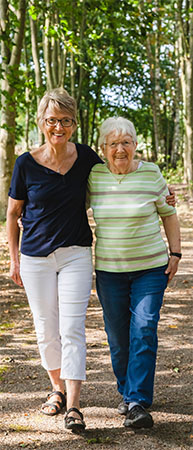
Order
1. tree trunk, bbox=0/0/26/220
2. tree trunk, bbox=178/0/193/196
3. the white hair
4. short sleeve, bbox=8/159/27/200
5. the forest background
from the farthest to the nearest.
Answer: tree trunk, bbox=178/0/193/196, tree trunk, bbox=0/0/26/220, the forest background, short sleeve, bbox=8/159/27/200, the white hair

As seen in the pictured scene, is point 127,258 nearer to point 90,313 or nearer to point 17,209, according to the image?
point 17,209

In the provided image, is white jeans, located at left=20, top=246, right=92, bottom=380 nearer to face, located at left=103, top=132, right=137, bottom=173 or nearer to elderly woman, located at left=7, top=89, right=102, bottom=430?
elderly woman, located at left=7, top=89, right=102, bottom=430

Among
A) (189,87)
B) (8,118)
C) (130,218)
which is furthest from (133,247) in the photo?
(189,87)

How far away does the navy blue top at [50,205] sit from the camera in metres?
3.84

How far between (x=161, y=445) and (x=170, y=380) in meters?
1.25

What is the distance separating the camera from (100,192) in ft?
12.7

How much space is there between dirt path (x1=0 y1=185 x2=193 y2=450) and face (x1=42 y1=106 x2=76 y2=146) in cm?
184

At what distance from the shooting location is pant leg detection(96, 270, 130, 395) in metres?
3.91

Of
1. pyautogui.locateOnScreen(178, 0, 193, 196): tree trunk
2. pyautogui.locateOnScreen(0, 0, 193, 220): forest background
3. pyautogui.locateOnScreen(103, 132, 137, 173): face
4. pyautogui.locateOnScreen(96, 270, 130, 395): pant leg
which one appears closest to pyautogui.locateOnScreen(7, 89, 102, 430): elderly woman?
pyautogui.locateOnScreen(96, 270, 130, 395): pant leg

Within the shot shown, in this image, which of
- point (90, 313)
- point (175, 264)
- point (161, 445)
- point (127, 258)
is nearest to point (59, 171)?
point (127, 258)

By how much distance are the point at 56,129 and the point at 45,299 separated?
3.62ft

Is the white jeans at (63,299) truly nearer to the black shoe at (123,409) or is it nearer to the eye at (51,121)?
the black shoe at (123,409)

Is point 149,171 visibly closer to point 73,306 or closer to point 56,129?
point 56,129

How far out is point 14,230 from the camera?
13.4ft
